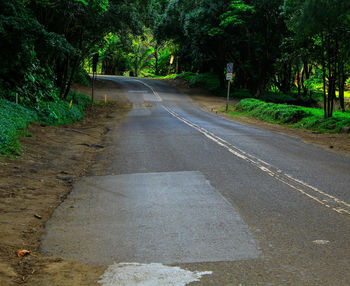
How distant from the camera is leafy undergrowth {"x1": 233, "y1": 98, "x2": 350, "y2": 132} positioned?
18250mm

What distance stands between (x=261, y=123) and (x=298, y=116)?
2047 millimetres

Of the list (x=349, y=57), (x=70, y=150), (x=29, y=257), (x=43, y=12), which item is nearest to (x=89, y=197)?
(x=29, y=257)

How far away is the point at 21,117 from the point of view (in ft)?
44.1

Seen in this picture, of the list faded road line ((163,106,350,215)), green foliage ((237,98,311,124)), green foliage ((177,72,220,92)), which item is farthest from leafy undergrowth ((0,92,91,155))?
green foliage ((177,72,220,92))

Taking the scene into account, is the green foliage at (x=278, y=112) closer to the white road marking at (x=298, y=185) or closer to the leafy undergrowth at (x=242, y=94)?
the white road marking at (x=298, y=185)

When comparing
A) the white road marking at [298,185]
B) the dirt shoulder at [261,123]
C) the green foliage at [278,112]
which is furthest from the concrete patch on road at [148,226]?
the green foliage at [278,112]

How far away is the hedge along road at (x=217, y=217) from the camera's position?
411 cm

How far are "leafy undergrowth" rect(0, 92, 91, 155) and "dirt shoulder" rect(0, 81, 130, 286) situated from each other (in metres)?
0.37

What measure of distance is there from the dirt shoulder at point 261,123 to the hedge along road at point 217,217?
3.66 metres

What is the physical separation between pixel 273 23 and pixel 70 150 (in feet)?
96.0

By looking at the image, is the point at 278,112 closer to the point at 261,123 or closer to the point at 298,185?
the point at 261,123

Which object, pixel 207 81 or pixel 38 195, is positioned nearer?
pixel 38 195

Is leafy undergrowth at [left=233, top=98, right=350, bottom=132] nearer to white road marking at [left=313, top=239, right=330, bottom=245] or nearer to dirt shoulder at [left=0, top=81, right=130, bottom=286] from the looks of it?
dirt shoulder at [left=0, top=81, right=130, bottom=286]

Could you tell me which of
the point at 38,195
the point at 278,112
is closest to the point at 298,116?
the point at 278,112
